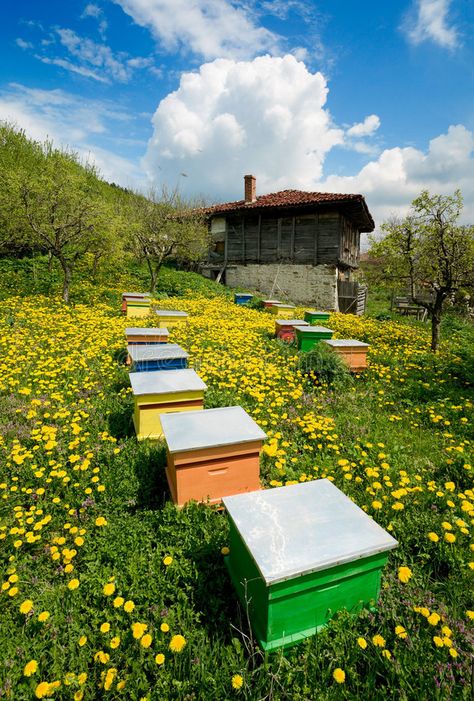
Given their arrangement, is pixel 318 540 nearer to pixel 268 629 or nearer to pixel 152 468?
pixel 268 629

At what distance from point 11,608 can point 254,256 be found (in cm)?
2006

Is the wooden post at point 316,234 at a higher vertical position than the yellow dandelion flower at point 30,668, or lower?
higher

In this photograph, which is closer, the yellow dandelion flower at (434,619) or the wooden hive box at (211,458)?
the yellow dandelion flower at (434,619)

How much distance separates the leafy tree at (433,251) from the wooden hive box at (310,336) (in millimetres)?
3224

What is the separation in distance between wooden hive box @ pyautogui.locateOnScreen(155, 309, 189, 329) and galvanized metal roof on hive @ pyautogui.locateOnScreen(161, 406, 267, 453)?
5681mm

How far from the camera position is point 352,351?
6.77 meters

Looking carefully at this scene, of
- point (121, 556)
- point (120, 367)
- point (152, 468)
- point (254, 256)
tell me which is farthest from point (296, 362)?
point (254, 256)

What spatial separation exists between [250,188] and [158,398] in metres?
20.3

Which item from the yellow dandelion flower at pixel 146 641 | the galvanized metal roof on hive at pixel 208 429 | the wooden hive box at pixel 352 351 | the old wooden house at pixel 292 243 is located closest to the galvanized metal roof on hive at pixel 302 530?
the galvanized metal roof on hive at pixel 208 429

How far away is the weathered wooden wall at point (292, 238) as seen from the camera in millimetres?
18109

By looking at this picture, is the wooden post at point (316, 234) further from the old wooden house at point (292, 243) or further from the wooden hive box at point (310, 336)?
the wooden hive box at point (310, 336)

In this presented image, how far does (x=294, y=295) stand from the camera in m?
19.4

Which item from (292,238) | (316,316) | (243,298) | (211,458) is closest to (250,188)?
(292,238)

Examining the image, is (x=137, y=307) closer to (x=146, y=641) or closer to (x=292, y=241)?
(x=146, y=641)
